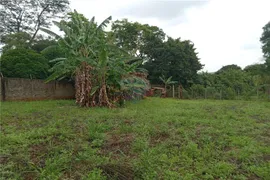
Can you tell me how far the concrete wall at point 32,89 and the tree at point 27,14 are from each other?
7.36 meters

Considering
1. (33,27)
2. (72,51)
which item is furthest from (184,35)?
(72,51)

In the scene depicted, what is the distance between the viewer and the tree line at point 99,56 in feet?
24.8

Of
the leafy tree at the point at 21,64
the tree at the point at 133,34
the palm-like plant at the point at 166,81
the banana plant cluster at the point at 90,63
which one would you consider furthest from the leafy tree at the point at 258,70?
the leafy tree at the point at 21,64

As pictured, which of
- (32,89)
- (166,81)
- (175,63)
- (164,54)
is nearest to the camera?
(32,89)

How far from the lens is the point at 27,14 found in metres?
17.1

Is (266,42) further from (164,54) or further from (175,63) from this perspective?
(164,54)

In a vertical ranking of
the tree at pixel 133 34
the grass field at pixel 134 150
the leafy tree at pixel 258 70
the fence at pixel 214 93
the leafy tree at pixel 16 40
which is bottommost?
the grass field at pixel 134 150

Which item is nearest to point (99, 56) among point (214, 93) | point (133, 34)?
point (214, 93)

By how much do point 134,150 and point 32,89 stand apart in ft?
24.4

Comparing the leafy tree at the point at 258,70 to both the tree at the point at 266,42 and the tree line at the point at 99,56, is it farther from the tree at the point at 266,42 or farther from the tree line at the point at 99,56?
the tree at the point at 266,42

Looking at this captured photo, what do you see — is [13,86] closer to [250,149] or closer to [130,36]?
[250,149]

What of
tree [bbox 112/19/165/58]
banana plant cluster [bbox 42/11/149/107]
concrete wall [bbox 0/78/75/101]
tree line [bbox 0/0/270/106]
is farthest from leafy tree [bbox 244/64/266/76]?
concrete wall [bbox 0/78/75/101]

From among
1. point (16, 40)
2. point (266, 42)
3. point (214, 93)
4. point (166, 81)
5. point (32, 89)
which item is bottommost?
point (214, 93)

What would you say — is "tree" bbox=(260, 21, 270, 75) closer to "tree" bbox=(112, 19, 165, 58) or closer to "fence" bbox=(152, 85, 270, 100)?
"fence" bbox=(152, 85, 270, 100)
